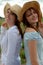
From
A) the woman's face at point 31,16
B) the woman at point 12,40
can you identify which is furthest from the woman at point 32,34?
the woman at point 12,40

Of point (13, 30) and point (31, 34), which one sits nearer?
point (31, 34)

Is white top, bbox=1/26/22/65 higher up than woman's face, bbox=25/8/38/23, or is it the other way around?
woman's face, bbox=25/8/38/23

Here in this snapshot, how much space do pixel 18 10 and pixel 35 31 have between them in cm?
21

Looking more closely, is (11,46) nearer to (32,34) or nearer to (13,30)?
(13,30)

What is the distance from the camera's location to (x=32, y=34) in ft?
3.78

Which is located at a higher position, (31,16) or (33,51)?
(31,16)

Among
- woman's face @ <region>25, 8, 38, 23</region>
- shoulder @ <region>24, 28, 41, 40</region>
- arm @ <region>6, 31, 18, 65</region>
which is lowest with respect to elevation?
arm @ <region>6, 31, 18, 65</region>

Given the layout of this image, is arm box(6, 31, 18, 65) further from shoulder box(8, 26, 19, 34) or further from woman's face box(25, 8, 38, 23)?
woman's face box(25, 8, 38, 23)

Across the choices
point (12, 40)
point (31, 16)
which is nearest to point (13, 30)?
point (12, 40)

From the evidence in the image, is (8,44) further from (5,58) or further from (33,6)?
(33,6)

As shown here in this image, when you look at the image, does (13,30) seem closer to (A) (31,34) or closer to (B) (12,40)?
(B) (12,40)

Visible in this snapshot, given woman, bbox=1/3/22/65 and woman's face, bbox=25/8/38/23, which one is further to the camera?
woman, bbox=1/3/22/65

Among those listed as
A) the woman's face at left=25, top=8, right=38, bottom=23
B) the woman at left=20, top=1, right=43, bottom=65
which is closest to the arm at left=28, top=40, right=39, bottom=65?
the woman at left=20, top=1, right=43, bottom=65

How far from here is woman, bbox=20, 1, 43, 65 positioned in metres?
1.15
